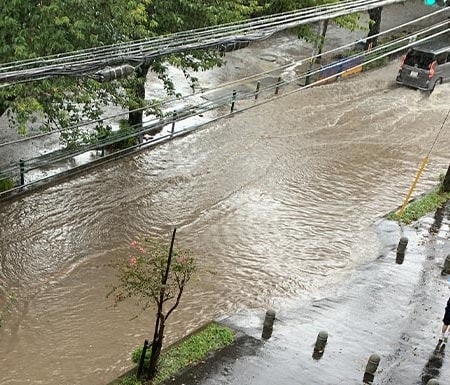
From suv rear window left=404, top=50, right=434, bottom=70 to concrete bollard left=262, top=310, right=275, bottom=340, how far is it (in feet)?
58.5

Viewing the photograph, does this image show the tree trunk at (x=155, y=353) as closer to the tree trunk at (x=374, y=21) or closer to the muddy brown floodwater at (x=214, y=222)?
the muddy brown floodwater at (x=214, y=222)

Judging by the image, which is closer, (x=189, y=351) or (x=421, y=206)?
(x=189, y=351)

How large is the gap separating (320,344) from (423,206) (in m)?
7.49

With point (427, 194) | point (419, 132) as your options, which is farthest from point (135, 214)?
point (419, 132)

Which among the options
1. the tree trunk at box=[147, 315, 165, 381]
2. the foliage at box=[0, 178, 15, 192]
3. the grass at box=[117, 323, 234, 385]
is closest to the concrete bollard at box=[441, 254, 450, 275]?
the grass at box=[117, 323, 234, 385]

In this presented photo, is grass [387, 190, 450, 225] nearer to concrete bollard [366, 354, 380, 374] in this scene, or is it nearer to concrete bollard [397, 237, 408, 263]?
concrete bollard [397, 237, 408, 263]

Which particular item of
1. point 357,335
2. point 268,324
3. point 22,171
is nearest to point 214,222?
point 22,171

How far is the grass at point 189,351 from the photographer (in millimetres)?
10305

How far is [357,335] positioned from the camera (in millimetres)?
11953

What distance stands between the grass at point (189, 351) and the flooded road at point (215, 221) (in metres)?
0.95

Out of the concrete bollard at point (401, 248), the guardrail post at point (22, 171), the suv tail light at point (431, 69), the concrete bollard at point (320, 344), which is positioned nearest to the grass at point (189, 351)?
the concrete bollard at point (320, 344)

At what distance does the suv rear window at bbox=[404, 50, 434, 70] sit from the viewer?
26164 mm

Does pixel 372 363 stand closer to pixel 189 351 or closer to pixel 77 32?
pixel 189 351

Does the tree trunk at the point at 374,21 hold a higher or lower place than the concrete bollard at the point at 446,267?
higher
